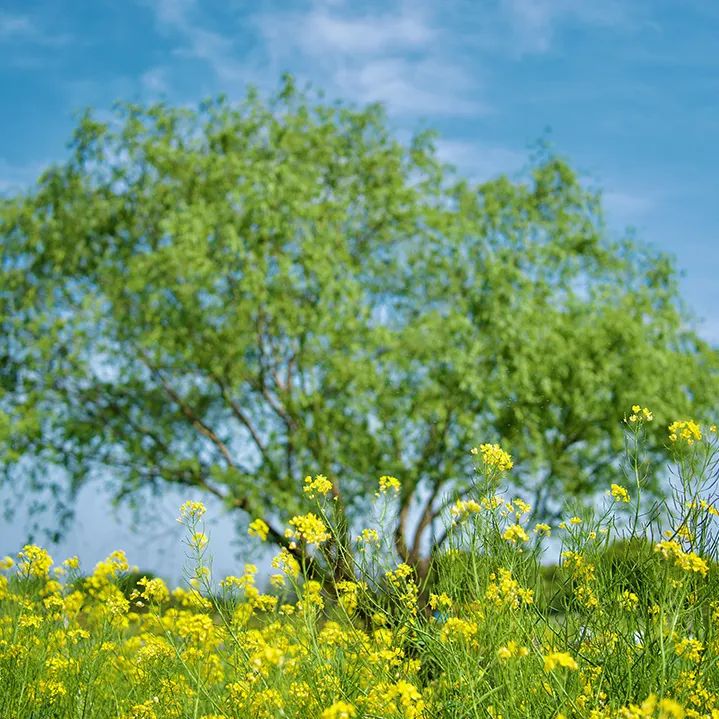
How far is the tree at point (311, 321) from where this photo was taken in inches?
488

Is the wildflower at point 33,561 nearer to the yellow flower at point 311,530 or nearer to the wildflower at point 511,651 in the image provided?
the yellow flower at point 311,530

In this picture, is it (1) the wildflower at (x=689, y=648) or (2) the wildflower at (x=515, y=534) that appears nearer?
(1) the wildflower at (x=689, y=648)

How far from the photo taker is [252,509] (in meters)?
12.1

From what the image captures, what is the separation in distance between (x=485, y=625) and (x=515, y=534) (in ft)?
1.37

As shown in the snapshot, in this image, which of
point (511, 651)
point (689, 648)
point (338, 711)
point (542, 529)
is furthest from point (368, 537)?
point (689, 648)

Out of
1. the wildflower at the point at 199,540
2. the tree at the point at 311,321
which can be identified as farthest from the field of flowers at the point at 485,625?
the tree at the point at 311,321

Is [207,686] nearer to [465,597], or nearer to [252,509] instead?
[465,597]

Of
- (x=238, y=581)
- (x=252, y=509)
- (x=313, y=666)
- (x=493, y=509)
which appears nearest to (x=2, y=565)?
(x=238, y=581)

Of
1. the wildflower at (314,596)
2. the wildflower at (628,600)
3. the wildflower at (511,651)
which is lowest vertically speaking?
the wildflower at (511,651)

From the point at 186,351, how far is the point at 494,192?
574 centimetres

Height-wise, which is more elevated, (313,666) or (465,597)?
(465,597)

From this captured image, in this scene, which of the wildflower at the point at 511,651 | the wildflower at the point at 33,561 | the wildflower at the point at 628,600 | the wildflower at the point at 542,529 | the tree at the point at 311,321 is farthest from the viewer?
the tree at the point at 311,321

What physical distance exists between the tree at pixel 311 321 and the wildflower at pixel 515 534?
24.3ft

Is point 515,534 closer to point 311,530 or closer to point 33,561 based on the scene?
point 311,530
